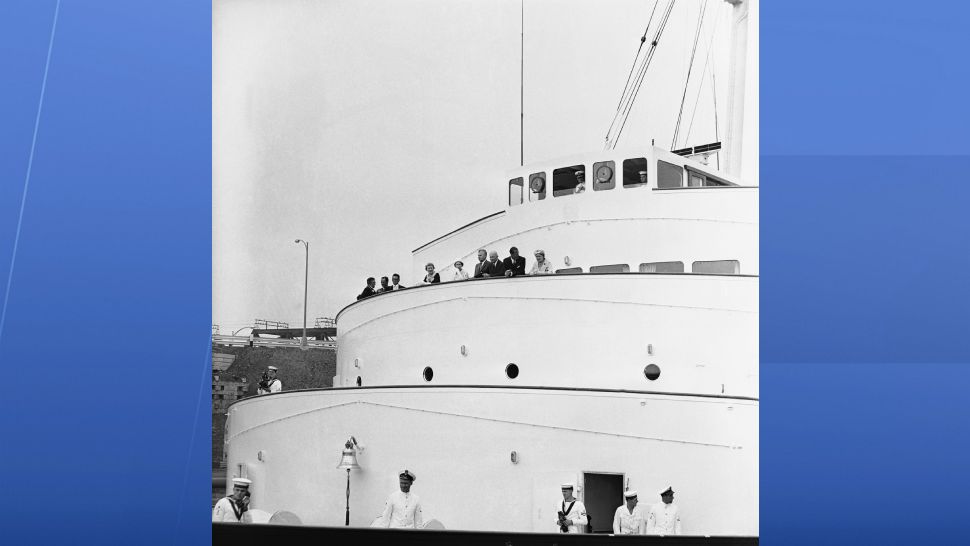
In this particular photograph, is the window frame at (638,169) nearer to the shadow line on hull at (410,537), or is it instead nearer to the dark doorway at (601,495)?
the dark doorway at (601,495)

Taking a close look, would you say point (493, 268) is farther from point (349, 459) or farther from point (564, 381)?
point (349, 459)

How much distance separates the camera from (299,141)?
36.8 ft

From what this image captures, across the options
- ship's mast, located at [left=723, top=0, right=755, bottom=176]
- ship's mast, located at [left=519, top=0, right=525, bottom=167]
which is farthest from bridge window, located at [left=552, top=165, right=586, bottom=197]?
ship's mast, located at [left=723, top=0, right=755, bottom=176]

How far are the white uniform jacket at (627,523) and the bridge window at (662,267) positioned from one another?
2.57 meters

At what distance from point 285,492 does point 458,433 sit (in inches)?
88.9

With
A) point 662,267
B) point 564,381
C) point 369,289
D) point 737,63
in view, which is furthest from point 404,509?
point 737,63

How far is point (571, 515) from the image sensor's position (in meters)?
9.05

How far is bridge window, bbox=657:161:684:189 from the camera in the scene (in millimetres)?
11125

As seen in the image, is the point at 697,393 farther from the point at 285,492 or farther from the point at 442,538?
the point at 285,492

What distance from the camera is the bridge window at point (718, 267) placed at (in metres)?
10.2

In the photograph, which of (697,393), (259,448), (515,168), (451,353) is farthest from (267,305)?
(697,393)

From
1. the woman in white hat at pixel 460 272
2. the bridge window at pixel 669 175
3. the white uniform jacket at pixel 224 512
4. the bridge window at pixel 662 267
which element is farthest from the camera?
the woman in white hat at pixel 460 272

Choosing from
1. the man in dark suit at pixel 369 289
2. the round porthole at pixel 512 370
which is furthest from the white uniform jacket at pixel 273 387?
the round porthole at pixel 512 370

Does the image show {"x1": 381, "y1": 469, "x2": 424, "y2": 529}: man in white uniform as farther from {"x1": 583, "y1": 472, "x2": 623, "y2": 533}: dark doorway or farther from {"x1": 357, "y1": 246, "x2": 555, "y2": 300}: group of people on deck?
{"x1": 357, "y1": 246, "x2": 555, "y2": 300}: group of people on deck
